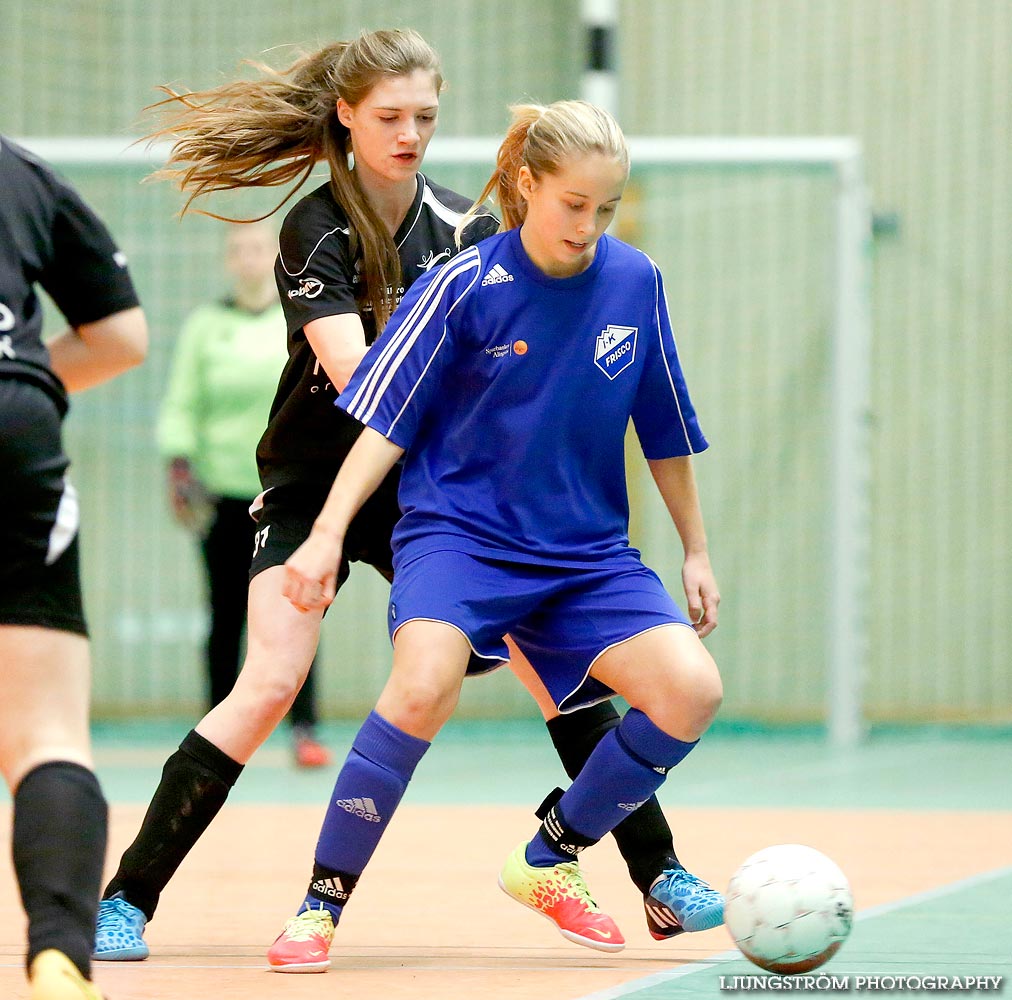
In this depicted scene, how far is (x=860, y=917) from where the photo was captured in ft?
11.4

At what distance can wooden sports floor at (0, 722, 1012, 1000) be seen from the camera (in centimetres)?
291

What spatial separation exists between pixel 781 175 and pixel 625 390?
578 centimetres

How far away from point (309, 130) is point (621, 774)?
4.50 feet

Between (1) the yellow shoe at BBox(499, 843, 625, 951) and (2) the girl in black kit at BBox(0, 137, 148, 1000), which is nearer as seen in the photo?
(2) the girl in black kit at BBox(0, 137, 148, 1000)

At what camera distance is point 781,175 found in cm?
866

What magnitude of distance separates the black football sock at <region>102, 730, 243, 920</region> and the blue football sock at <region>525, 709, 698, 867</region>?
62 centimetres

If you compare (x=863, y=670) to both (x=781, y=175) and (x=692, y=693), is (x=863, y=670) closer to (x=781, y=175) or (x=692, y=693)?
(x=781, y=175)

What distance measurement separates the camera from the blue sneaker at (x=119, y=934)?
10.1 ft

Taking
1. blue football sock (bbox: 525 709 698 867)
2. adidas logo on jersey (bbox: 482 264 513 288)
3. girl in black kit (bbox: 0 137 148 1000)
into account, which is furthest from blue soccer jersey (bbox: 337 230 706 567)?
girl in black kit (bbox: 0 137 148 1000)

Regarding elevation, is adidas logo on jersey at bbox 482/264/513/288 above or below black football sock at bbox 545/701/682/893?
above

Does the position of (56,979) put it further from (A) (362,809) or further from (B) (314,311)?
(B) (314,311)

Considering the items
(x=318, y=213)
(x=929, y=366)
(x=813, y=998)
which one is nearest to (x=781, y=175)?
(x=929, y=366)

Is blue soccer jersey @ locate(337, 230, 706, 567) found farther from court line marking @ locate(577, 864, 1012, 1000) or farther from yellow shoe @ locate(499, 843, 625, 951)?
court line marking @ locate(577, 864, 1012, 1000)

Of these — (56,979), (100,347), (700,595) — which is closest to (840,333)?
(700,595)
